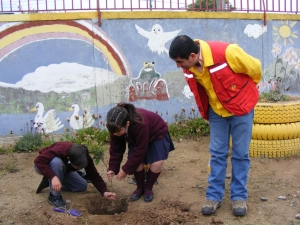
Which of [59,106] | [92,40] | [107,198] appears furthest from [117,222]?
[92,40]

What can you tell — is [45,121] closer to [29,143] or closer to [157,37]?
[29,143]

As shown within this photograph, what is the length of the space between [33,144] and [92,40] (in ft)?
6.39

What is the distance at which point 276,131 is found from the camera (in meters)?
5.09

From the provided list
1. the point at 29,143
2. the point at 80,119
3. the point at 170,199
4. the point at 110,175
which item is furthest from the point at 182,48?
the point at 80,119

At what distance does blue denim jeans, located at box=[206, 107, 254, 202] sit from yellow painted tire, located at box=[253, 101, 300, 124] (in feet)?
5.74

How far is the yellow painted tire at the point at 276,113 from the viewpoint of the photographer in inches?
202

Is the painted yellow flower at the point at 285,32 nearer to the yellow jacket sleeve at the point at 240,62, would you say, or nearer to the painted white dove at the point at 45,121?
the painted white dove at the point at 45,121

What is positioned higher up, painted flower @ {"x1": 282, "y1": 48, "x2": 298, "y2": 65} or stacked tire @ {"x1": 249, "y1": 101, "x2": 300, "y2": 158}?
painted flower @ {"x1": 282, "y1": 48, "x2": 298, "y2": 65}

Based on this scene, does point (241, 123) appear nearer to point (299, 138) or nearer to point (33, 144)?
point (299, 138)

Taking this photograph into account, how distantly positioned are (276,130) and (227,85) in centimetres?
216

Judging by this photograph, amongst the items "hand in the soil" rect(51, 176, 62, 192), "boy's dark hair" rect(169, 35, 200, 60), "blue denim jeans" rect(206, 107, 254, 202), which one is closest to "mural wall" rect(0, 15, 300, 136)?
"hand in the soil" rect(51, 176, 62, 192)

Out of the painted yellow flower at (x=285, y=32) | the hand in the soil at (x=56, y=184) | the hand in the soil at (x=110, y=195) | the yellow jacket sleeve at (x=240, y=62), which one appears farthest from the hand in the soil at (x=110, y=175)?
the painted yellow flower at (x=285, y=32)

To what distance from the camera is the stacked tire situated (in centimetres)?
512

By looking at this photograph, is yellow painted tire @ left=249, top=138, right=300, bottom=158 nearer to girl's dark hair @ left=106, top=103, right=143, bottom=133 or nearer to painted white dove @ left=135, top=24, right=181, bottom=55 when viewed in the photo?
girl's dark hair @ left=106, top=103, right=143, bottom=133
